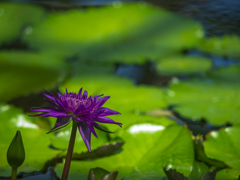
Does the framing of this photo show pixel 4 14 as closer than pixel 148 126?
No

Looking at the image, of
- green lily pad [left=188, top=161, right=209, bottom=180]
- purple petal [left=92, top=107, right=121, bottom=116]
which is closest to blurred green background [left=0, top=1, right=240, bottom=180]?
green lily pad [left=188, top=161, right=209, bottom=180]

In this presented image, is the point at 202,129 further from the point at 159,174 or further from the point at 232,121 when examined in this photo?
the point at 159,174

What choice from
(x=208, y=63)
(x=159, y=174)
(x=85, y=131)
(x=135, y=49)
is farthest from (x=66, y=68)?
(x=85, y=131)

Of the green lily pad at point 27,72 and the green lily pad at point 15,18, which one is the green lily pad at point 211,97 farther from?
the green lily pad at point 15,18

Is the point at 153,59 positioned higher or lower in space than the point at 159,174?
higher

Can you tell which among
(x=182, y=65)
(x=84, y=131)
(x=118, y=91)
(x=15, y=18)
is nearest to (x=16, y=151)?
(x=84, y=131)

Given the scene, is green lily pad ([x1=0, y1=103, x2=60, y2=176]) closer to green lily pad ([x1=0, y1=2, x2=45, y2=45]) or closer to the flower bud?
the flower bud

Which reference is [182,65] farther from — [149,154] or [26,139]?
[26,139]
